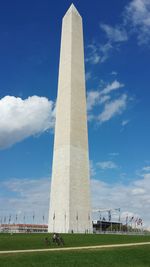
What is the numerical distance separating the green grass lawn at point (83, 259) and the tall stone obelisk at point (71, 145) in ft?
77.5

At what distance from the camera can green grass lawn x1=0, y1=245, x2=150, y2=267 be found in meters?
25.3

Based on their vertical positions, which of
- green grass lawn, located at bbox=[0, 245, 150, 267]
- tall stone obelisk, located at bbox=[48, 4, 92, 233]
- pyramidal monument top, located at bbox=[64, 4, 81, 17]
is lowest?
green grass lawn, located at bbox=[0, 245, 150, 267]

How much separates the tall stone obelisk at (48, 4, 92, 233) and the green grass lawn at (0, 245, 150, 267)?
77.5ft

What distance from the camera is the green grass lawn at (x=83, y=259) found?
2530cm

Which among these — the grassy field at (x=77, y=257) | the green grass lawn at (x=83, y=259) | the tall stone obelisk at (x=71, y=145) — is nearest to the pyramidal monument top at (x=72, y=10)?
the tall stone obelisk at (x=71, y=145)

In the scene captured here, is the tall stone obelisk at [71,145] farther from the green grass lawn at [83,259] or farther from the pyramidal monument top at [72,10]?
the green grass lawn at [83,259]

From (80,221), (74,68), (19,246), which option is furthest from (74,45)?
(19,246)

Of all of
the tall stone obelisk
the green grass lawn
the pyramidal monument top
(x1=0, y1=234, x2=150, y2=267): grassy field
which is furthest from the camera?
the pyramidal monument top

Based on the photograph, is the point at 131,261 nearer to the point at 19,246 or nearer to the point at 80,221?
the point at 19,246

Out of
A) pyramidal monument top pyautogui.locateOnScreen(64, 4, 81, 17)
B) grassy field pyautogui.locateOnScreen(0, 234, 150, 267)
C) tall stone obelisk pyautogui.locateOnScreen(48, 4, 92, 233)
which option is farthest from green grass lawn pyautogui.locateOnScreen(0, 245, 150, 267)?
pyramidal monument top pyautogui.locateOnScreen(64, 4, 81, 17)

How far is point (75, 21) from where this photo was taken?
213ft

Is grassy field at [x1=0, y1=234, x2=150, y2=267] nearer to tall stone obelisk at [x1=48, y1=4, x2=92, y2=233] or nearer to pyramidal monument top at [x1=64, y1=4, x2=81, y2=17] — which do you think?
tall stone obelisk at [x1=48, y1=4, x2=92, y2=233]

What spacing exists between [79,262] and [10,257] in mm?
4539

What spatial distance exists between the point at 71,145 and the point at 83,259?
31354 millimetres
